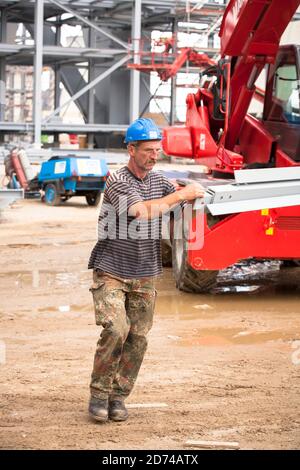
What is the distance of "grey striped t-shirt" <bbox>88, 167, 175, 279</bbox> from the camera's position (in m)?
5.43

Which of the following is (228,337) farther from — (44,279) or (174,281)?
(44,279)

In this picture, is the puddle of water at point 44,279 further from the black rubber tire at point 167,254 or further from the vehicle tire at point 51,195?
the vehicle tire at point 51,195

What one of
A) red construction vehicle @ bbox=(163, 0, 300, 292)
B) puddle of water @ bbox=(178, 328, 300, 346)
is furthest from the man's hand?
red construction vehicle @ bbox=(163, 0, 300, 292)

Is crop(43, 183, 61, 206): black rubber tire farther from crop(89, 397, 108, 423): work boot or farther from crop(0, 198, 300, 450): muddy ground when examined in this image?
crop(89, 397, 108, 423): work boot

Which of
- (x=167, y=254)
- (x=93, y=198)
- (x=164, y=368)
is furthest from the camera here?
(x=93, y=198)

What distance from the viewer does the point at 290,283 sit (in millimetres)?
11273

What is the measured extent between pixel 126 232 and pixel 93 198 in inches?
565

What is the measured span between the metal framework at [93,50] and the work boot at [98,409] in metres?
24.6

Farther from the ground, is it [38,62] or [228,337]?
[38,62]

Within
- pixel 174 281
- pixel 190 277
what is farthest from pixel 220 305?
pixel 174 281

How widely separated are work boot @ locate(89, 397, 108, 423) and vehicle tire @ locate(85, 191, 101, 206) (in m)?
14.0

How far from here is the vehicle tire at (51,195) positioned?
19.4m

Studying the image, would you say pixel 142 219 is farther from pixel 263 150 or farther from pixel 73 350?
pixel 263 150

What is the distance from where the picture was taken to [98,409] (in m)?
5.52
